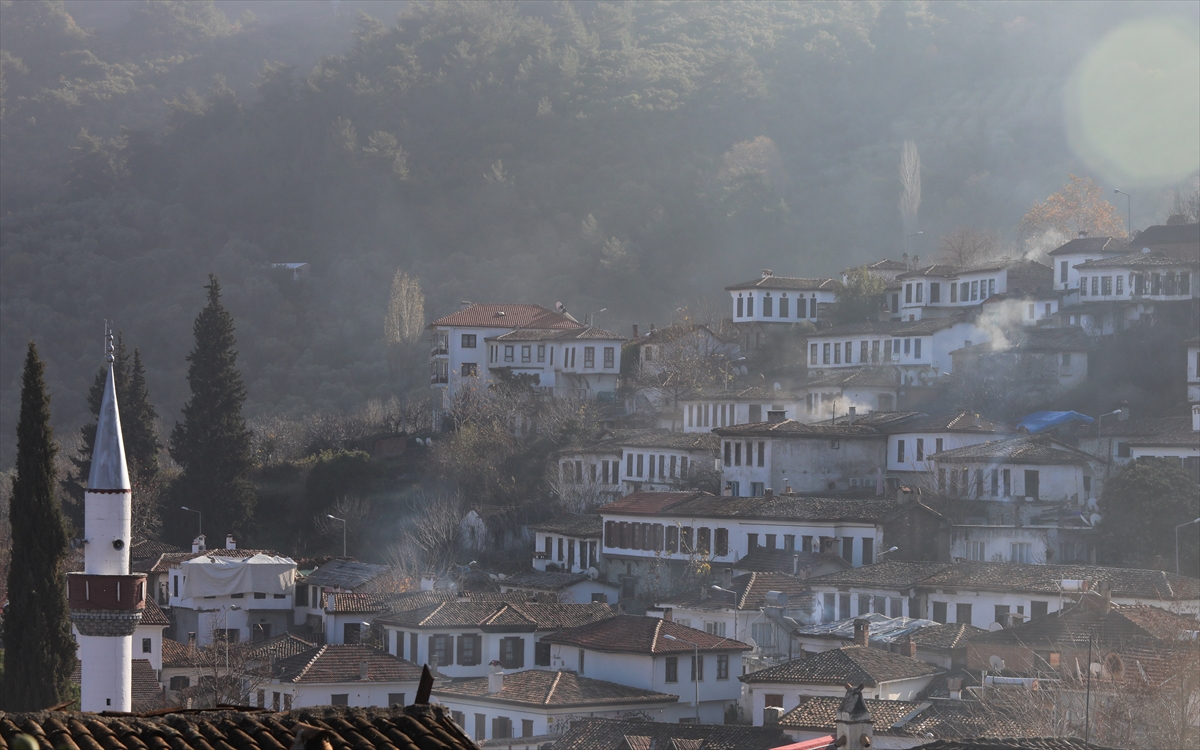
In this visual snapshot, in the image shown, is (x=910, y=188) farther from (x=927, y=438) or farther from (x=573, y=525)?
(x=573, y=525)

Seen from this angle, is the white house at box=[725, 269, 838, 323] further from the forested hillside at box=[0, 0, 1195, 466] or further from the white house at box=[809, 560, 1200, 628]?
the forested hillside at box=[0, 0, 1195, 466]

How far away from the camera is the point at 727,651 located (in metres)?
37.1

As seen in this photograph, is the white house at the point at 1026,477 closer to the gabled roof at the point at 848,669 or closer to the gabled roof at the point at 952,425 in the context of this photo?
the gabled roof at the point at 952,425

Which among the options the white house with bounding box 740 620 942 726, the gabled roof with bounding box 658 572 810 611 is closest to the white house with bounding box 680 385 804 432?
the gabled roof with bounding box 658 572 810 611

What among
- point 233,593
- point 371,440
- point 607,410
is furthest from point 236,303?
point 233,593

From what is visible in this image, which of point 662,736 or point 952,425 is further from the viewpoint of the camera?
point 952,425

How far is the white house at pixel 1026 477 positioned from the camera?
4475 cm

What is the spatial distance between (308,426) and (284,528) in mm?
9936

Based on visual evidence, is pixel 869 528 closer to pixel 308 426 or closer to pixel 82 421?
pixel 308 426

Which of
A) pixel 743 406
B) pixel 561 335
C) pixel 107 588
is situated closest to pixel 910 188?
pixel 561 335

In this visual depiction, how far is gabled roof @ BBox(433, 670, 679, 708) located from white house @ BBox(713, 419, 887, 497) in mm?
14081

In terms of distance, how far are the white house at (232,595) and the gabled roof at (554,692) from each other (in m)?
13.5

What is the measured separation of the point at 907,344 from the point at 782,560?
16744mm

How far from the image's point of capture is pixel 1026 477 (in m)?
44.9
